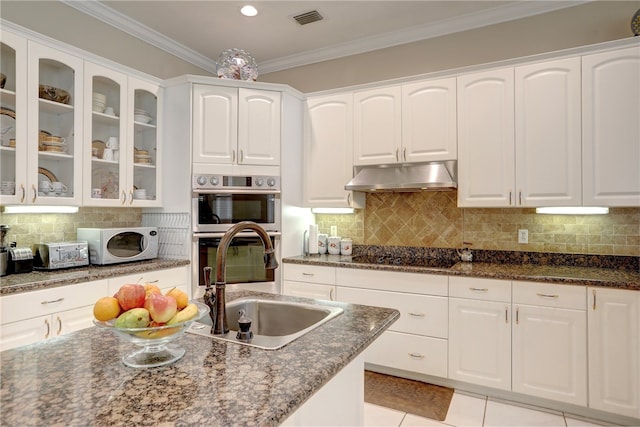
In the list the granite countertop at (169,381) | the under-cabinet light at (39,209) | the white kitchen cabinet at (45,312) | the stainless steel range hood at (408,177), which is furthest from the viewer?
the stainless steel range hood at (408,177)

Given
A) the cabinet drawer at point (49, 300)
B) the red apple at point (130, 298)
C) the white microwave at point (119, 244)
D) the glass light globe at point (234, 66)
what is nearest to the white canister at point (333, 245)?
the white microwave at point (119, 244)

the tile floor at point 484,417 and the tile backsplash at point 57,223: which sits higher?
the tile backsplash at point 57,223

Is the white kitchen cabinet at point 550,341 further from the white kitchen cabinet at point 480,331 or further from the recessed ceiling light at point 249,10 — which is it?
the recessed ceiling light at point 249,10

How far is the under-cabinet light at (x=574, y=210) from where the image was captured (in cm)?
255

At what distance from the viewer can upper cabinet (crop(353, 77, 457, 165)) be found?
290 centimetres

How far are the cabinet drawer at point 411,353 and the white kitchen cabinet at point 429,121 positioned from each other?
1.38 m

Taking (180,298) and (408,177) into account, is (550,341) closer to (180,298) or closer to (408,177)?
(408,177)

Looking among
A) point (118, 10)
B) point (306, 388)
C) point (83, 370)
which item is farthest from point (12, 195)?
point (306, 388)

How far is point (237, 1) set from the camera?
112 inches

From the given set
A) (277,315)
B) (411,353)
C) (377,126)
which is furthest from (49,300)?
(377,126)

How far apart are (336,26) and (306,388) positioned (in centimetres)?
313

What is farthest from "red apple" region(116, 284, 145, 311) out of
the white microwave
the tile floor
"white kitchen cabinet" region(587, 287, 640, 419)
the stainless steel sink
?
"white kitchen cabinet" region(587, 287, 640, 419)

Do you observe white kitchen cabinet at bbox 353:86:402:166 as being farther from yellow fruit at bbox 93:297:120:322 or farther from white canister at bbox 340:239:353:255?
yellow fruit at bbox 93:297:120:322

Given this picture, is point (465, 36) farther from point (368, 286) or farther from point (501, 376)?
point (501, 376)
